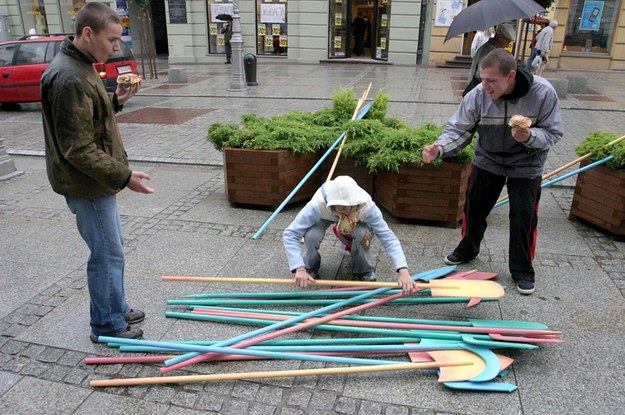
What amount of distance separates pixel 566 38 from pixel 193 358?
19821 mm

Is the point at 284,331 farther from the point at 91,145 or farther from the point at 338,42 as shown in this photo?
the point at 338,42

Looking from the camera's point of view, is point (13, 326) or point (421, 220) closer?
point (13, 326)

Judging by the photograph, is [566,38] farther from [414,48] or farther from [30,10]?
[30,10]

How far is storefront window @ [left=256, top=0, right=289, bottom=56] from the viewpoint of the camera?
65.7ft

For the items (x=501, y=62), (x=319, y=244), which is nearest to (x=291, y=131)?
(x=319, y=244)

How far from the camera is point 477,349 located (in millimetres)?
3012

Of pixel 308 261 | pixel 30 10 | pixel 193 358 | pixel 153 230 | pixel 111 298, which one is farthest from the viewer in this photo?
pixel 30 10

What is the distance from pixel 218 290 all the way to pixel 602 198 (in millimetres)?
3661

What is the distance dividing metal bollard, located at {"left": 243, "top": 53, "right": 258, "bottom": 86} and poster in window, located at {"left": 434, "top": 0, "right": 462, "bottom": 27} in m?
7.85

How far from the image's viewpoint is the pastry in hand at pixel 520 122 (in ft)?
10.8

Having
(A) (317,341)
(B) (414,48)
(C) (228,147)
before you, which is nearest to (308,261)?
(A) (317,341)

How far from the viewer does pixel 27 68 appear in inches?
441

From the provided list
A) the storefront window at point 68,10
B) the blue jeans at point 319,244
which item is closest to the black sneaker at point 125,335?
the blue jeans at point 319,244

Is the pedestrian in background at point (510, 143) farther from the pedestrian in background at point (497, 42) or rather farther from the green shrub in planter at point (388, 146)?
the pedestrian in background at point (497, 42)
